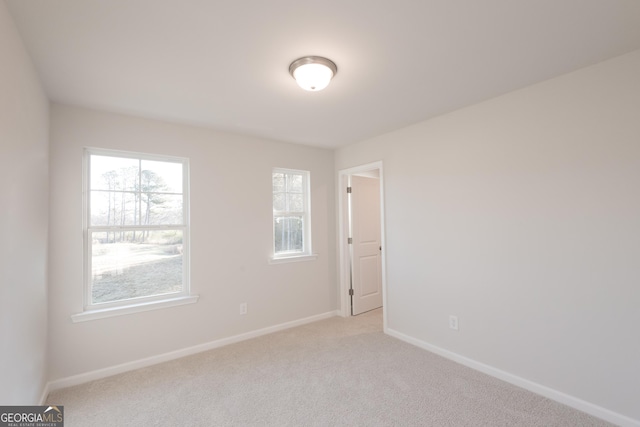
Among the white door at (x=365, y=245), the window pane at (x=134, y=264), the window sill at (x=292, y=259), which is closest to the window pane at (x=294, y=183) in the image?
the white door at (x=365, y=245)

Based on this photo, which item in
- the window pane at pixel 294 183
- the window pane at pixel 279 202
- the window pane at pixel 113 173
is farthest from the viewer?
the window pane at pixel 294 183

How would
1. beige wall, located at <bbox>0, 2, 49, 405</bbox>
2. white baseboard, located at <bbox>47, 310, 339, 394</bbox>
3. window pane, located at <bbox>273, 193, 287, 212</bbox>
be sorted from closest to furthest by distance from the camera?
beige wall, located at <bbox>0, 2, 49, 405</bbox>
white baseboard, located at <bbox>47, 310, 339, 394</bbox>
window pane, located at <bbox>273, 193, 287, 212</bbox>

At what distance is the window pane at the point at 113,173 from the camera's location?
8.87ft

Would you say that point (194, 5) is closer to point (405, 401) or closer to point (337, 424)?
point (337, 424)

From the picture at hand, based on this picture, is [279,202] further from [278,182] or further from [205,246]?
[205,246]

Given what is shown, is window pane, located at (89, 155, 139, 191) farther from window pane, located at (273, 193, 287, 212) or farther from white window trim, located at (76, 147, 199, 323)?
window pane, located at (273, 193, 287, 212)

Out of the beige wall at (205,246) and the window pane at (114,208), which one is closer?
the beige wall at (205,246)

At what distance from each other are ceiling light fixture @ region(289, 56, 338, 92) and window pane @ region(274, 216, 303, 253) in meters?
2.14

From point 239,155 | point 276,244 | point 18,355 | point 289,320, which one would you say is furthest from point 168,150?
point 289,320

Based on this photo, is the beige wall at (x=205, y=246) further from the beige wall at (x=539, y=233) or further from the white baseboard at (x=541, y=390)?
the white baseboard at (x=541, y=390)

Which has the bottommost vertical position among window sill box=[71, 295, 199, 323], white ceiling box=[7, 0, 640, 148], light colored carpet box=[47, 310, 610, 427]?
light colored carpet box=[47, 310, 610, 427]

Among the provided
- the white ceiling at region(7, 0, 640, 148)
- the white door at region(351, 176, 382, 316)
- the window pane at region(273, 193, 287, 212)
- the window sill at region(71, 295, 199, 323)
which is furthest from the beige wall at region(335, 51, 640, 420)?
the window sill at region(71, 295, 199, 323)

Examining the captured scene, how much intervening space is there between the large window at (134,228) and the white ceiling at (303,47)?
564 mm

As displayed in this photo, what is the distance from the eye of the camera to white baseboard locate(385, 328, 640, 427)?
6.27 feet
